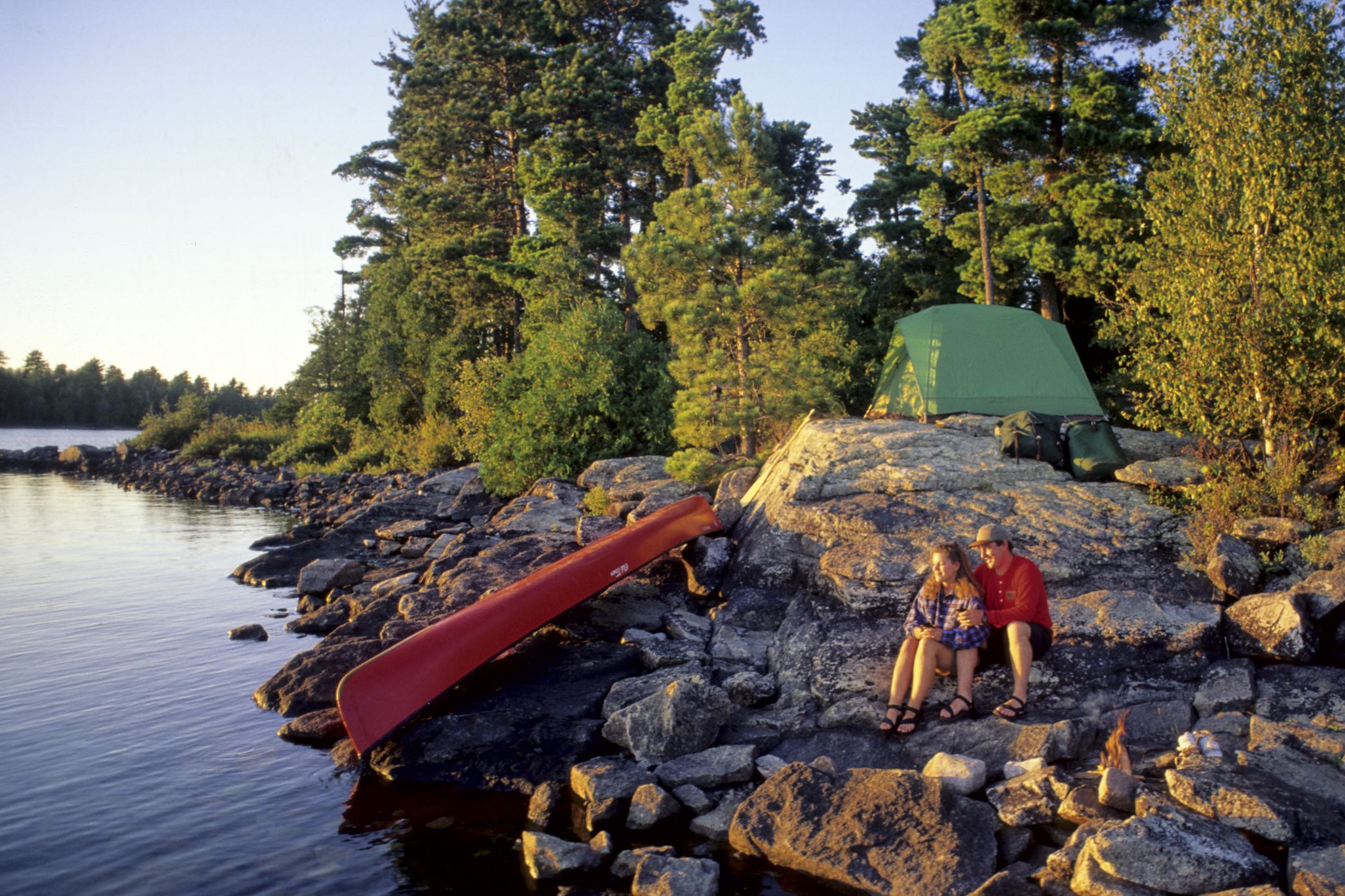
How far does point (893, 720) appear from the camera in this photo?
624 centimetres

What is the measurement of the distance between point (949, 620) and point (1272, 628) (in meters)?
2.47

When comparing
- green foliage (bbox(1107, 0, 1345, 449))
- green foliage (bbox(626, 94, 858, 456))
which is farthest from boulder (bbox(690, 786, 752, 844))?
green foliage (bbox(626, 94, 858, 456))

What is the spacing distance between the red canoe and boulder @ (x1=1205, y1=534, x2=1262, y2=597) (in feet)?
16.6

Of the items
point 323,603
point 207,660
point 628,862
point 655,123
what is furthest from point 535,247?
point 628,862

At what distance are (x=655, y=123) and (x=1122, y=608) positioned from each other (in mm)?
17309

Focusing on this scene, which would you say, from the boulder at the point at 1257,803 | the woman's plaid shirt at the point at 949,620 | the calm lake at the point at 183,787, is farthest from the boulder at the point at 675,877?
the boulder at the point at 1257,803

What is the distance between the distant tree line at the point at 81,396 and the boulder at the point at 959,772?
8884cm

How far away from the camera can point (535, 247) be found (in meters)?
24.9

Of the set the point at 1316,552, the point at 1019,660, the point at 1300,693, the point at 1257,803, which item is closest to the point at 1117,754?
the point at 1257,803

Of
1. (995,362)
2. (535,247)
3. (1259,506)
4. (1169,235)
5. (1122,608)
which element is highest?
(535,247)

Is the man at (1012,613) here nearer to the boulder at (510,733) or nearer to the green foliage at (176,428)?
the boulder at (510,733)

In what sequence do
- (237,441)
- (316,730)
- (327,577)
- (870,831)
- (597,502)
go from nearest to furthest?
(870,831) → (316,730) → (327,577) → (597,502) → (237,441)

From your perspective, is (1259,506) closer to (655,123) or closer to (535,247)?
(655,123)

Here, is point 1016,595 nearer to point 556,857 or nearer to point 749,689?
point 749,689
